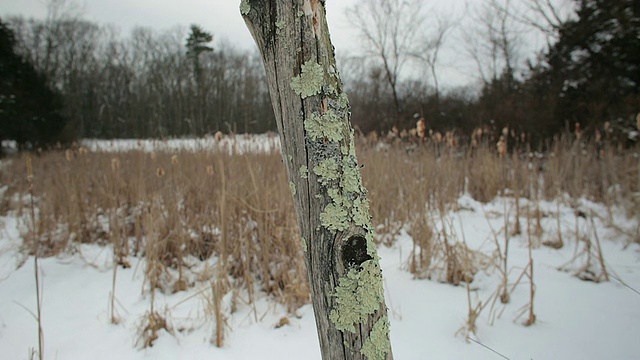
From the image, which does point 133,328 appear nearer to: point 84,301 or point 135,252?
point 84,301

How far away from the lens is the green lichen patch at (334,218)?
2.17 feet

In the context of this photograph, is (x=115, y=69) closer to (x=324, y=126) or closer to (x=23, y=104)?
(x=23, y=104)

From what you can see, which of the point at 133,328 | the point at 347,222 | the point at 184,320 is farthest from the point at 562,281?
the point at 133,328

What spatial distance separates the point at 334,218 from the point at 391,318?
1413mm

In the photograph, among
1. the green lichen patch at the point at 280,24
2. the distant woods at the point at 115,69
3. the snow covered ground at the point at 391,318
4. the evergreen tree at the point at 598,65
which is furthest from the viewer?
the distant woods at the point at 115,69

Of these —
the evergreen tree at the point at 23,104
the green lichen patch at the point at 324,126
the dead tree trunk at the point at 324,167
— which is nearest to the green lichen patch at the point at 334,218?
the dead tree trunk at the point at 324,167

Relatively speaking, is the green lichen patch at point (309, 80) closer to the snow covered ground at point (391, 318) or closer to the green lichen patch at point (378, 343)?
the green lichen patch at point (378, 343)

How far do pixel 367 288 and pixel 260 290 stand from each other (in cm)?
176

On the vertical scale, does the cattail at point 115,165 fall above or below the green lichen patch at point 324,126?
below

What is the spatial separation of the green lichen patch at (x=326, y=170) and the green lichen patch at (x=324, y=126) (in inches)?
1.9

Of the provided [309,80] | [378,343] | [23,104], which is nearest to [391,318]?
[378,343]

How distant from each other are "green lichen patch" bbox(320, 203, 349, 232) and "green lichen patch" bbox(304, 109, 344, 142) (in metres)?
0.14

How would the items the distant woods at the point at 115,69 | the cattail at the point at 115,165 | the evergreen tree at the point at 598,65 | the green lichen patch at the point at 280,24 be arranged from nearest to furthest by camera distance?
the green lichen patch at the point at 280,24, the cattail at the point at 115,165, the evergreen tree at the point at 598,65, the distant woods at the point at 115,69

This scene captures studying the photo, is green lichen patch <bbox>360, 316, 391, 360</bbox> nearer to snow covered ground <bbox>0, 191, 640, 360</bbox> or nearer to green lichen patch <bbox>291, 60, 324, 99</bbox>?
green lichen patch <bbox>291, 60, 324, 99</bbox>
